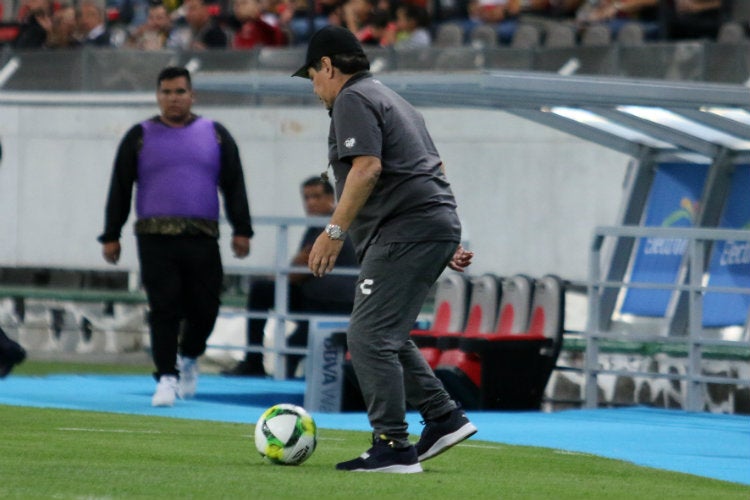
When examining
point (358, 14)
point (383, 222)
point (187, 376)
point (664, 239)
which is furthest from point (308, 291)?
point (383, 222)

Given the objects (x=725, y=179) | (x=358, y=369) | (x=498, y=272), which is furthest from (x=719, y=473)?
(x=498, y=272)

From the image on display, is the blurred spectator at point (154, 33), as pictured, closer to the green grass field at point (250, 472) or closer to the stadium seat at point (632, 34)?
the stadium seat at point (632, 34)

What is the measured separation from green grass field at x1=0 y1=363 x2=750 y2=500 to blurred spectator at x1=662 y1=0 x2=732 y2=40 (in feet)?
27.2

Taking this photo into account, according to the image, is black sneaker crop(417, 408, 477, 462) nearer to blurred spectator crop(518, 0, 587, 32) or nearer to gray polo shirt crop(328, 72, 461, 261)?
gray polo shirt crop(328, 72, 461, 261)

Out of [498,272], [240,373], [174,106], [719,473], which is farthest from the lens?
[498,272]

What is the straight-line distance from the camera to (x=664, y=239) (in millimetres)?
14516

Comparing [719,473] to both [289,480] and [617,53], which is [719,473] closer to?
[289,480]

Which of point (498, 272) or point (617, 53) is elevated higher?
point (617, 53)

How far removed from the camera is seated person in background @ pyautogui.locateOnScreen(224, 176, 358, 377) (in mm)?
14602

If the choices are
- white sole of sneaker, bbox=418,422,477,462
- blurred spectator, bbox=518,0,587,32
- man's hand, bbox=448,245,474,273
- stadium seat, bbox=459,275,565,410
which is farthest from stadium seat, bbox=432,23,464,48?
white sole of sneaker, bbox=418,422,477,462

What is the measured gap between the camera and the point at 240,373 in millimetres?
15594

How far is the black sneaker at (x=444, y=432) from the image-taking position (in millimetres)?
7402

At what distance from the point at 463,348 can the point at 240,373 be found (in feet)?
12.7

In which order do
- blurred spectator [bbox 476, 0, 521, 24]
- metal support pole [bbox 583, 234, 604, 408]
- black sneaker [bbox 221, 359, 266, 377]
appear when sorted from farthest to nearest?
blurred spectator [bbox 476, 0, 521, 24] < black sneaker [bbox 221, 359, 266, 377] < metal support pole [bbox 583, 234, 604, 408]
